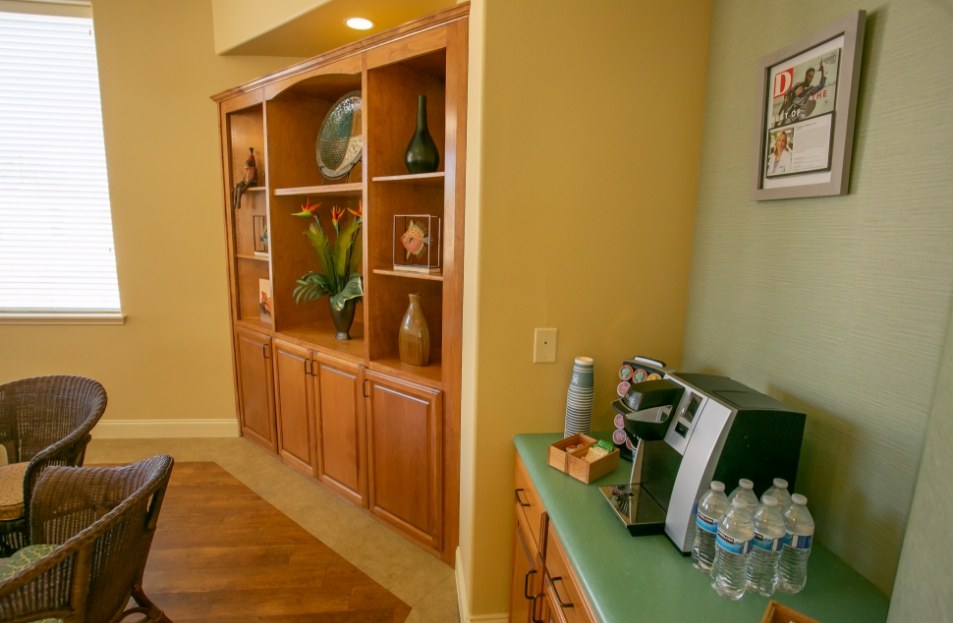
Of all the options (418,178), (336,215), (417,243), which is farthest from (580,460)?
(336,215)

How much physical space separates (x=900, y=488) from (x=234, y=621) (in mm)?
2160

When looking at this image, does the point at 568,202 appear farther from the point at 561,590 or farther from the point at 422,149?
the point at 561,590

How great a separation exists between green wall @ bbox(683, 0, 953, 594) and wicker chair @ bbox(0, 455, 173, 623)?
1.73 m

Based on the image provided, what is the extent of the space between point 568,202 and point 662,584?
42.8 inches

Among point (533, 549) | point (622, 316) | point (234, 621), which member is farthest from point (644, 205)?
point (234, 621)

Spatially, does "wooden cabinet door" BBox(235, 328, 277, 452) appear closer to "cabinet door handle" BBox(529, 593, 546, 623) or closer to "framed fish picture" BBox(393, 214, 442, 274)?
"framed fish picture" BBox(393, 214, 442, 274)

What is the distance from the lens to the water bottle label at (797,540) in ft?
3.10

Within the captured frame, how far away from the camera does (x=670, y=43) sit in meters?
1.54

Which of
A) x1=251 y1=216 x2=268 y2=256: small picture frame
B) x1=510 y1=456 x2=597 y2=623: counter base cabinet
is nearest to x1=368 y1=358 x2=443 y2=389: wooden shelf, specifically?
x1=510 y1=456 x2=597 y2=623: counter base cabinet

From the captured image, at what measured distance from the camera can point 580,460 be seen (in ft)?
4.55

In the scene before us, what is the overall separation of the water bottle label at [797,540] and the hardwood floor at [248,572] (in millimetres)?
1515

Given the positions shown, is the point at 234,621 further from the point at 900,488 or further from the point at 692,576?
the point at 900,488

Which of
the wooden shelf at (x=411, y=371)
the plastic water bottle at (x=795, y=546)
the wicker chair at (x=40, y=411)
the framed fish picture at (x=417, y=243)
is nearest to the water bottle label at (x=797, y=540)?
the plastic water bottle at (x=795, y=546)

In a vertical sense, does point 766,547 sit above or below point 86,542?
above
